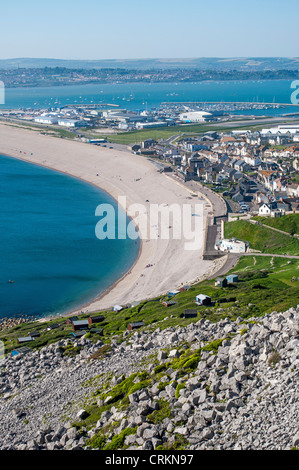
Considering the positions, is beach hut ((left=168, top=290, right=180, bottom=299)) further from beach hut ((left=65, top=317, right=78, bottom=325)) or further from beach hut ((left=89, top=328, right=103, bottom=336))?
beach hut ((left=89, top=328, right=103, bottom=336))

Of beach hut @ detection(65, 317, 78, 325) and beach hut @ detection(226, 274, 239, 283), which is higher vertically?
beach hut @ detection(226, 274, 239, 283)

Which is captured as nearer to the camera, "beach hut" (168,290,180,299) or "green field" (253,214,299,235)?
"beach hut" (168,290,180,299)

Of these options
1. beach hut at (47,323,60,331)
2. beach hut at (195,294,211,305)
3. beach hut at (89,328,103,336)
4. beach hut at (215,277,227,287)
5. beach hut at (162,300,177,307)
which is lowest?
beach hut at (47,323,60,331)

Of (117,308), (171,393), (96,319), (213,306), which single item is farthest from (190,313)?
(171,393)

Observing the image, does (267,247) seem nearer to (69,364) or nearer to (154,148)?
(69,364)

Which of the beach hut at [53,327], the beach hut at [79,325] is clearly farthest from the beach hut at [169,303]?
the beach hut at [53,327]

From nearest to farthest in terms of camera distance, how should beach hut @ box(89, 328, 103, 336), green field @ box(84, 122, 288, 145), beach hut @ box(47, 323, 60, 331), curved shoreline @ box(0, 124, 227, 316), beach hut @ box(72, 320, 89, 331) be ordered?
1. beach hut @ box(89, 328, 103, 336)
2. beach hut @ box(72, 320, 89, 331)
3. beach hut @ box(47, 323, 60, 331)
4. curved shoreline @ box(0, 124, 227, 316)
5. green field @ box(84, 122, 288, 145)

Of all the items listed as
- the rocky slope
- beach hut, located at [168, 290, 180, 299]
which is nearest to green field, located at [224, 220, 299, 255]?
beach hut, located at [168, 290, 180, 299]
